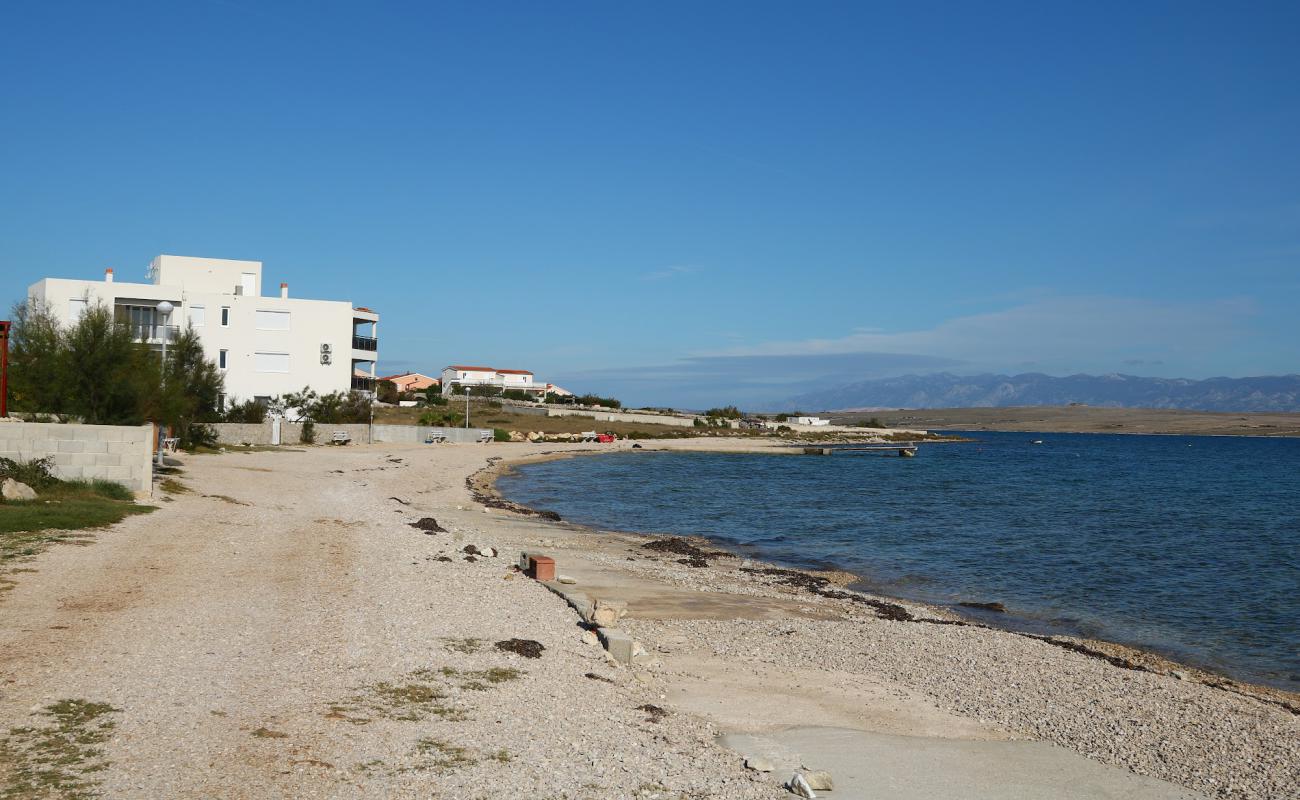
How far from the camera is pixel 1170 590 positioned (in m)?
23.8

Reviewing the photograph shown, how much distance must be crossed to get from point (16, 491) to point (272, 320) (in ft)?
140

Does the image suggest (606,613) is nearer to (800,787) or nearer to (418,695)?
(418,695)

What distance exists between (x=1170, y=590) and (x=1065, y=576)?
2.70 metres

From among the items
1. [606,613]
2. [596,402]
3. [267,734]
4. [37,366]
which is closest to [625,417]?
[596,402]

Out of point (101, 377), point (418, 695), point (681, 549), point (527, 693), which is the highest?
point (101, 377)

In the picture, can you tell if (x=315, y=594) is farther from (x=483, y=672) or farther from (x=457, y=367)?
(x=457, y=367)

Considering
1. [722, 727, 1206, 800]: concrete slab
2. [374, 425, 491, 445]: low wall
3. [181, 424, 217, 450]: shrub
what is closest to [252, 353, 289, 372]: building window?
[374, 425, 491, 445]: low wall

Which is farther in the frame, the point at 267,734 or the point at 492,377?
the point at 492,377

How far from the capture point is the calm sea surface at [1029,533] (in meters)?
20.0

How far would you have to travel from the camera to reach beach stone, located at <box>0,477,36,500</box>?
2050cm

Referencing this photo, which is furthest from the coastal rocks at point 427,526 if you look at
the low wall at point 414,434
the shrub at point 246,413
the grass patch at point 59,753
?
the low wall at point 414,434

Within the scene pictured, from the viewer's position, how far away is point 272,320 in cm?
6141

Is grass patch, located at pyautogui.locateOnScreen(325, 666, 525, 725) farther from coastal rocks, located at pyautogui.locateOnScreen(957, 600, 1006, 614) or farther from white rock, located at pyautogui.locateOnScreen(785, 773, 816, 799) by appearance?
coastal rocks, located at pyautogui.locateOnScreen(957, 600, 1006, 614)

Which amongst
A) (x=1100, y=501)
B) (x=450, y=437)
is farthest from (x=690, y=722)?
(x=450, y=437)
